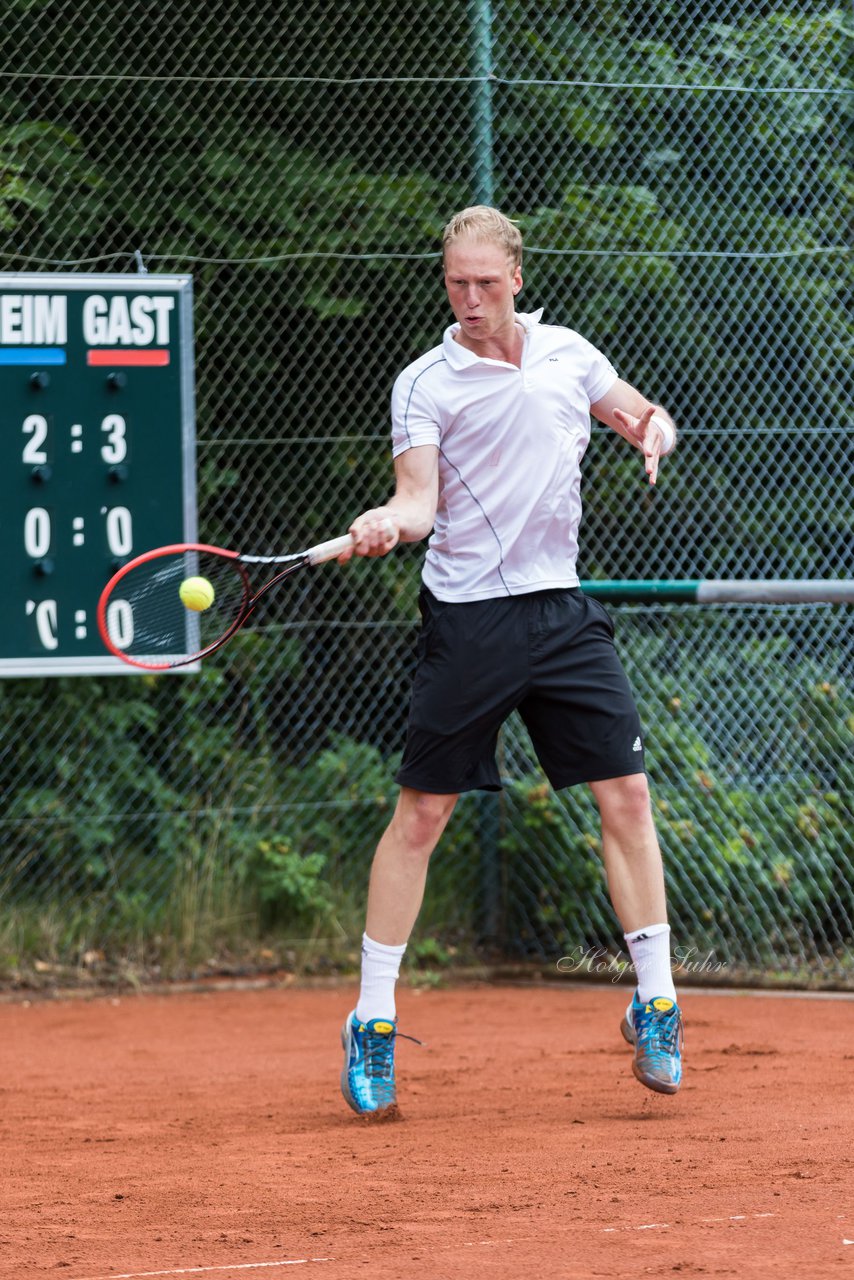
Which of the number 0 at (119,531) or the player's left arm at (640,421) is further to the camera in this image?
the number 0 at (119,531)

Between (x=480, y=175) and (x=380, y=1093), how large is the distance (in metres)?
3.85

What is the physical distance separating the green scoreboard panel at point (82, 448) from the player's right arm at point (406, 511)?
6.49 ft

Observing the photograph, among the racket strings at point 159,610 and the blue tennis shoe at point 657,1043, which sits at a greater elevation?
the racket strings at point 159,610

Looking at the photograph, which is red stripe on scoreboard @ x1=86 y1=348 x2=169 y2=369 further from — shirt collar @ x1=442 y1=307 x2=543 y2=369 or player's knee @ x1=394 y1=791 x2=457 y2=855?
player's knee @ x1=394 y1=791 x2=457 y2=855

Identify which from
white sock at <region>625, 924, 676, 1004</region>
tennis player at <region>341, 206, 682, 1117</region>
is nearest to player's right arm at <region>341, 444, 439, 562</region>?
tennis player at <region>341, 206, 682, 1117</region>

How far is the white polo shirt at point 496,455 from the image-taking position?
4.04 meters

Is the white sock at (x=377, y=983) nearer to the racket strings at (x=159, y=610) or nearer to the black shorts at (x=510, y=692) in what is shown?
the black shorts at (x=510, y=692)

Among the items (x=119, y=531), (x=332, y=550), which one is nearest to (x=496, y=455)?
(x=332, y=550)

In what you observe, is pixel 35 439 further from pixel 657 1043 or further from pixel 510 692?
pixel 657 1043

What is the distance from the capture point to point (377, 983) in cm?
416

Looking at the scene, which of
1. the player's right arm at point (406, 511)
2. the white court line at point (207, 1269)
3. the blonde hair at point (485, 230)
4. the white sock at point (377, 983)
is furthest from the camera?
the white sock at point (377, 983)

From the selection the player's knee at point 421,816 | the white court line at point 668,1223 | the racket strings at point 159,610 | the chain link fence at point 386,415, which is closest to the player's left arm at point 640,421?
the player's knee at point 421,816

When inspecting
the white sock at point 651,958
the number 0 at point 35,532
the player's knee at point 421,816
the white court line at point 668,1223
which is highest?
the number 0 at point 35,532

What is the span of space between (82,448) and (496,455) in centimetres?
223
